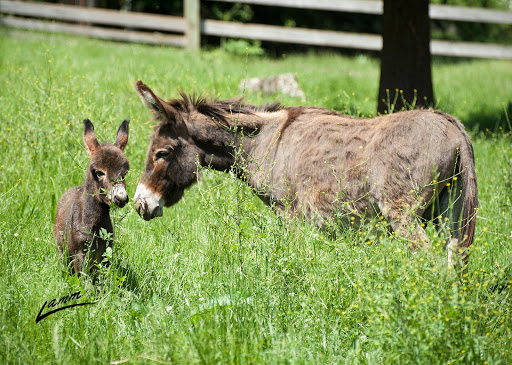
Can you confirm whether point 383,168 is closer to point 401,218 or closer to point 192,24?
point 401,218

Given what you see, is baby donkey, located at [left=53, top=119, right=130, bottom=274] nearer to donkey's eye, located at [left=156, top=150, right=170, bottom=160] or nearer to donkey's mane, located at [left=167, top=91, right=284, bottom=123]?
donkey's eye, located at [left=156, top=150, right=170, bottom=160]

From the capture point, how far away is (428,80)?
23.6 feet

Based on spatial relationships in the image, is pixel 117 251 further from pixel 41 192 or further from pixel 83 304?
pixel 41 192

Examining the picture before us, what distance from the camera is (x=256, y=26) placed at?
12.0 meters

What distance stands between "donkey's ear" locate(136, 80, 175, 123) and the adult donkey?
0.01 m

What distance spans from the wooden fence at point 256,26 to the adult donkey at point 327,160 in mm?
7532

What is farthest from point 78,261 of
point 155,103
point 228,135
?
point 228,135

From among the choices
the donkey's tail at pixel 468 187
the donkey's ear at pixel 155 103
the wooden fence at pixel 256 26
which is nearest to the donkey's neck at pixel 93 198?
the donkey's ear at pixel 155 103

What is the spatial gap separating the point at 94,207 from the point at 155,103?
3.36ft

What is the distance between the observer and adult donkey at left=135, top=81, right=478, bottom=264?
3838mm

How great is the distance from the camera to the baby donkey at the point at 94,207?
3798mm

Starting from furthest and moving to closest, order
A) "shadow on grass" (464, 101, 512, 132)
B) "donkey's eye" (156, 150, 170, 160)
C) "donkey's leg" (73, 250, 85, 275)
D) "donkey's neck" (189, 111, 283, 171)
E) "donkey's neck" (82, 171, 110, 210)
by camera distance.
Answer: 1. "shadow on grass" (464, 101, 512, 132)
2. "donkey's neck" (189, 111, 283, 171)
3. "donkey's eye" (156, 150, 170, 160)
4. "donkey's neck" (82, 171, 110, 210)
5. "donkey's leg" (73, 250, 85, 275)

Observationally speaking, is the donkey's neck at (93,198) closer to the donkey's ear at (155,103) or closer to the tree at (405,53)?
the donkey's ear at (155,103)

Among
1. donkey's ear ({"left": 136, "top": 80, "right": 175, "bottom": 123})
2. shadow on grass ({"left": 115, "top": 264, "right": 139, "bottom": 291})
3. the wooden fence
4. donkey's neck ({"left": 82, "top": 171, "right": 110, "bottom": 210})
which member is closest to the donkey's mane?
donkey's ear ({"left": 136, "top": 80, "right": 175, "bottom": 123})
